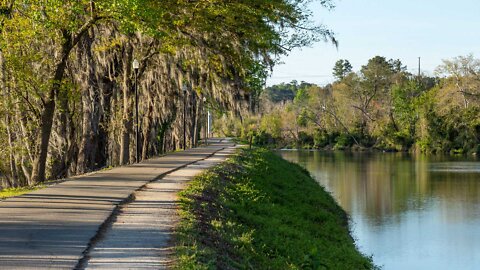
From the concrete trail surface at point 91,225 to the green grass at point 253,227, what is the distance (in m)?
0.43

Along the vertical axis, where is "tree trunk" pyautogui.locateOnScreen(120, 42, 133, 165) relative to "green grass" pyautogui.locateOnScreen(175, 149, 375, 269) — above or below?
above

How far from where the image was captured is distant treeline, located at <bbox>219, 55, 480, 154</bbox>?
85375 mm

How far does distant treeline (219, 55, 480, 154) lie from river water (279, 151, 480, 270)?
72.6 ft

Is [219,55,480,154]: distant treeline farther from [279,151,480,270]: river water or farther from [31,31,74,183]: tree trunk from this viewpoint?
[31,31,74,183]: tree trunk

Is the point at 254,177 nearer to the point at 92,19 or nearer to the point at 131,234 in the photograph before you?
the point at 92,19

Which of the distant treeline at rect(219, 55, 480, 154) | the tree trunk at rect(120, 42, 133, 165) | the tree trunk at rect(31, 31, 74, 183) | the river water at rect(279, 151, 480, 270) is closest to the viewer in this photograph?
the tree trunk at rect(31, 31, 74, 183)

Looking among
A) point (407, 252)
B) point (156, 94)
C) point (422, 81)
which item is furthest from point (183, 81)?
point (422, 81)

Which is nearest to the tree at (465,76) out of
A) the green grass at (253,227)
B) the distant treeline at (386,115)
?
the distant treeline at (386,115)

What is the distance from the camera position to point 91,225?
11.4 meters

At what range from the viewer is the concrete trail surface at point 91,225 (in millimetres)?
9102

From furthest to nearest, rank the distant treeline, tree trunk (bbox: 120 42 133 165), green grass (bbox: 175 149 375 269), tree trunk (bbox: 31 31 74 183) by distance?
the distant treeline < tree trunk (bbox: 120 42 133 165) < tree trunk (bbox: 31 31 74 183) < green grass (bbox: 175 149 375 269)

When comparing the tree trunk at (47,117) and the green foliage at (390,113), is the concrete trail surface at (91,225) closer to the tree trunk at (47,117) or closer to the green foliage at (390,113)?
the tree trunk at (47,117)

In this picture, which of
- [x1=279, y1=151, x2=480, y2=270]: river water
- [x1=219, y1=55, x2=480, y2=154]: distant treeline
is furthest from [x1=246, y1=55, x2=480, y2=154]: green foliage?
[x1=279, y1=151, x2=480, y2=270]: river water

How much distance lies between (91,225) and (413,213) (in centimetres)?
2333
